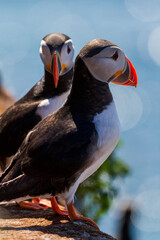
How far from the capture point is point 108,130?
508cm

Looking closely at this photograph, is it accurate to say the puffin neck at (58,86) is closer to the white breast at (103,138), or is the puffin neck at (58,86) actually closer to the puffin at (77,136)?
the puffin at (77,136)

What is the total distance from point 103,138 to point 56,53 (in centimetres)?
179

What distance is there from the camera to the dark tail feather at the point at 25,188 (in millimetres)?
4973

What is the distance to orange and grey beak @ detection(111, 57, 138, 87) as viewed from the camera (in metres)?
5.32

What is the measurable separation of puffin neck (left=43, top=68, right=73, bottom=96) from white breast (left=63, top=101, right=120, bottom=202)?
147 cm

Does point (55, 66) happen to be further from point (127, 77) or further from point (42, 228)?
point (42, 228)

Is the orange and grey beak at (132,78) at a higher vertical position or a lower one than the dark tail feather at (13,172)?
higher

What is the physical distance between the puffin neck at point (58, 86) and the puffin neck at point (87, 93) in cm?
125

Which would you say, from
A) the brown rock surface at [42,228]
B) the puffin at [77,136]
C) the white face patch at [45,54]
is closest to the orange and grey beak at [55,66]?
the white face patch at [45,54]

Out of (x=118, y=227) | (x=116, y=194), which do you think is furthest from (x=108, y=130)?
(x=116, y=194)

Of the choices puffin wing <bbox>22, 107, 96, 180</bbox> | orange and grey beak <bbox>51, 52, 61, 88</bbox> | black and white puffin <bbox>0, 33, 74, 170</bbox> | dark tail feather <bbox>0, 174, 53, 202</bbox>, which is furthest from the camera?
black and white puffin <bbox>0, 33, 74, 170</bbox>

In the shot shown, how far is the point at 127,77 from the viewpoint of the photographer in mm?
5355

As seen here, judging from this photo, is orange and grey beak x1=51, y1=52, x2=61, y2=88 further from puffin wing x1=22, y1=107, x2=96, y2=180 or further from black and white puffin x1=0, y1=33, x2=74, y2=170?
puffin wing x1=22, y1=107, x2=96, y2=180

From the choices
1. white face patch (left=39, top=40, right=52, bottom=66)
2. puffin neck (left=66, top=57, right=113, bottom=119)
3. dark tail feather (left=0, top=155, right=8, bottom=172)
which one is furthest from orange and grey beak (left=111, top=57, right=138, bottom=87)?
dark tail feather (left=0, top=155, right=8, bottom=172)
